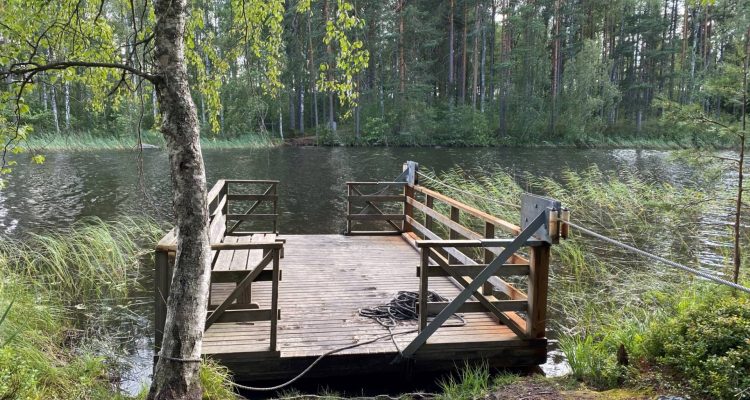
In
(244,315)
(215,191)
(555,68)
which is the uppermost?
(555,68)

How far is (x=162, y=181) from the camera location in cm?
1858

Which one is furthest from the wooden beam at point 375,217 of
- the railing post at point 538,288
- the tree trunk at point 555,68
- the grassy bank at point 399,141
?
the tree trunk at point 555,68

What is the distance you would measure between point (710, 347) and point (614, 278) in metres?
4.57

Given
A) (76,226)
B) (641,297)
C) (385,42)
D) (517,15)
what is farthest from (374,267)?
(517,15)

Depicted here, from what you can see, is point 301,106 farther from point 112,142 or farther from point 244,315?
point 244,315

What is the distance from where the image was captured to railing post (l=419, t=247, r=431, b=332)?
4555mm

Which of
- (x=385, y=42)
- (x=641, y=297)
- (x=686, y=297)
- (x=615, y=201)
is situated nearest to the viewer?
(x=686, y=297)

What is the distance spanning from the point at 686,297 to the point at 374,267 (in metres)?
3.62

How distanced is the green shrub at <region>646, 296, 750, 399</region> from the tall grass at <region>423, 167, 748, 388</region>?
0.83 feet

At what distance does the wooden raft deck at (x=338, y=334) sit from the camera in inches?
177

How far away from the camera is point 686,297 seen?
5.47 metres

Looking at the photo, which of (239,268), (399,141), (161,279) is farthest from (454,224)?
(399,141)

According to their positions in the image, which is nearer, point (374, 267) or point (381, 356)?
point (381, 356)

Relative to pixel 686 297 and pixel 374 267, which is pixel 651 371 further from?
pixel 374 267
